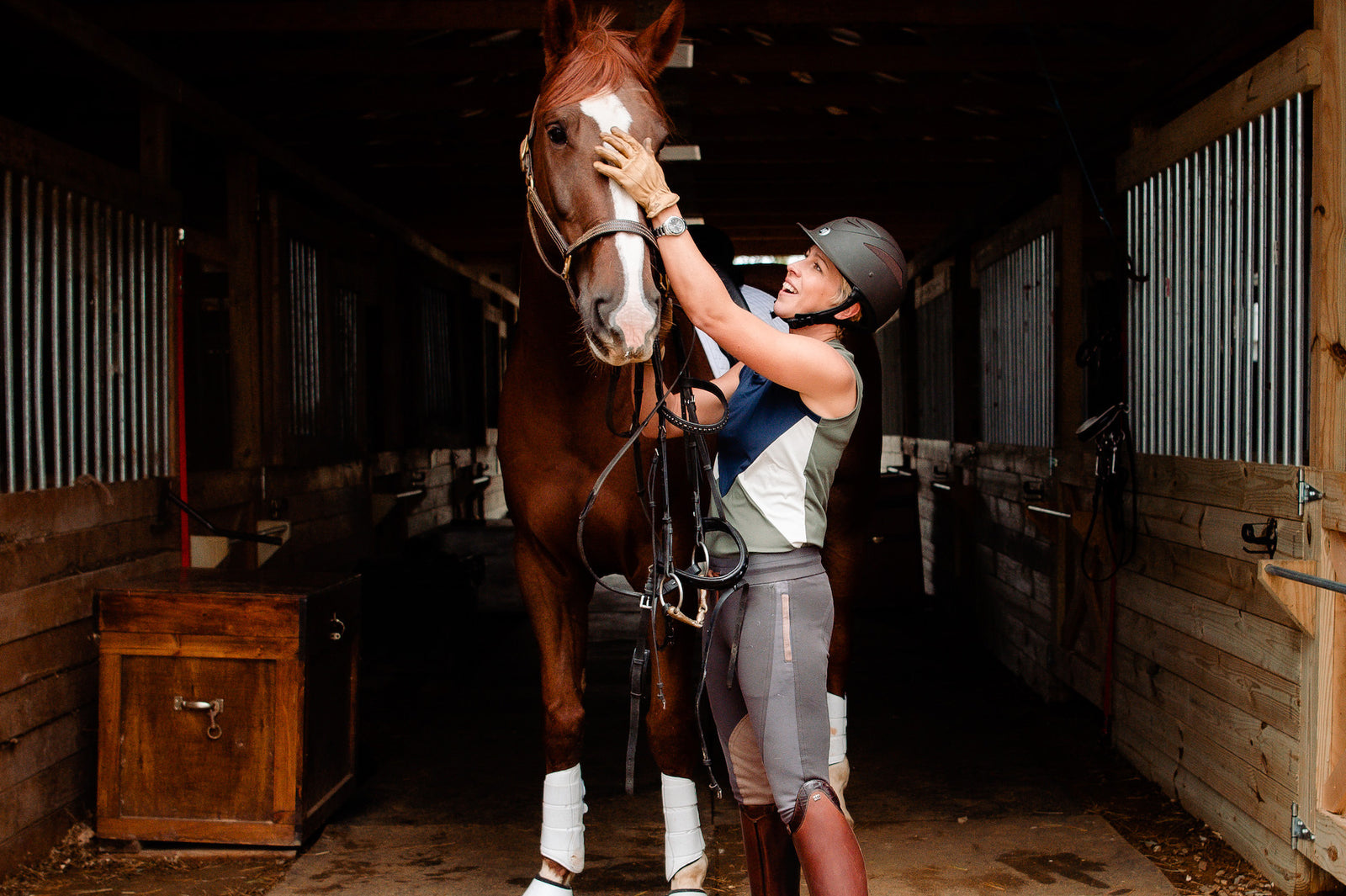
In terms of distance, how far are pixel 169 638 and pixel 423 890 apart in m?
0.94

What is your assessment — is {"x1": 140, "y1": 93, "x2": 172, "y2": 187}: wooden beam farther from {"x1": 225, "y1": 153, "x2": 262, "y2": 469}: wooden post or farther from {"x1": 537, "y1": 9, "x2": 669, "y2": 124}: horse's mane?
{"x1": 537, "y1": 9, "x2": 669, "y2": 124}: horse's mane

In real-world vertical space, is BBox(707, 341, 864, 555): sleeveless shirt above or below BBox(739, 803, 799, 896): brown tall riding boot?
above

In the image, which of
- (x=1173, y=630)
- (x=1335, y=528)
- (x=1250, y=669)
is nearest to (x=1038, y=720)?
(x=1173, y=630)

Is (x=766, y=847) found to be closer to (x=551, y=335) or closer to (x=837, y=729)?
(x=551, y=335)

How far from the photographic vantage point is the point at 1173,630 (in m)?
3.16

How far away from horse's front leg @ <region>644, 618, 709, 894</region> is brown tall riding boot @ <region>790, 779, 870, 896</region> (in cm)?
68

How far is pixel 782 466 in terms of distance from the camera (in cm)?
179

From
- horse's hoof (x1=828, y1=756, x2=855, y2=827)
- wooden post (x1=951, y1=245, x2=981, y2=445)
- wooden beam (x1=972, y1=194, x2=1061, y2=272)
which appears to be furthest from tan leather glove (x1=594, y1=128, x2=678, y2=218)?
wooden post (x1=951, y1=245, x2=981, y2=445)

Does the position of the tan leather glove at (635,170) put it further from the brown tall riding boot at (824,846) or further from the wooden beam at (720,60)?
the wooden beam at (720,60)

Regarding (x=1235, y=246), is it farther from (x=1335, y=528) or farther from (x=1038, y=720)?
(x=1038, y=720)

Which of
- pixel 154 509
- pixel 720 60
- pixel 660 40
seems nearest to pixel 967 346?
pixel 720 60

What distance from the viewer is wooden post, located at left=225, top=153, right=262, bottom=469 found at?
4242 mm

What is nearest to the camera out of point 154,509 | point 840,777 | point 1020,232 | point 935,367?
point 840,777

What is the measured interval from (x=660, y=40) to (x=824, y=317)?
2.93ft
